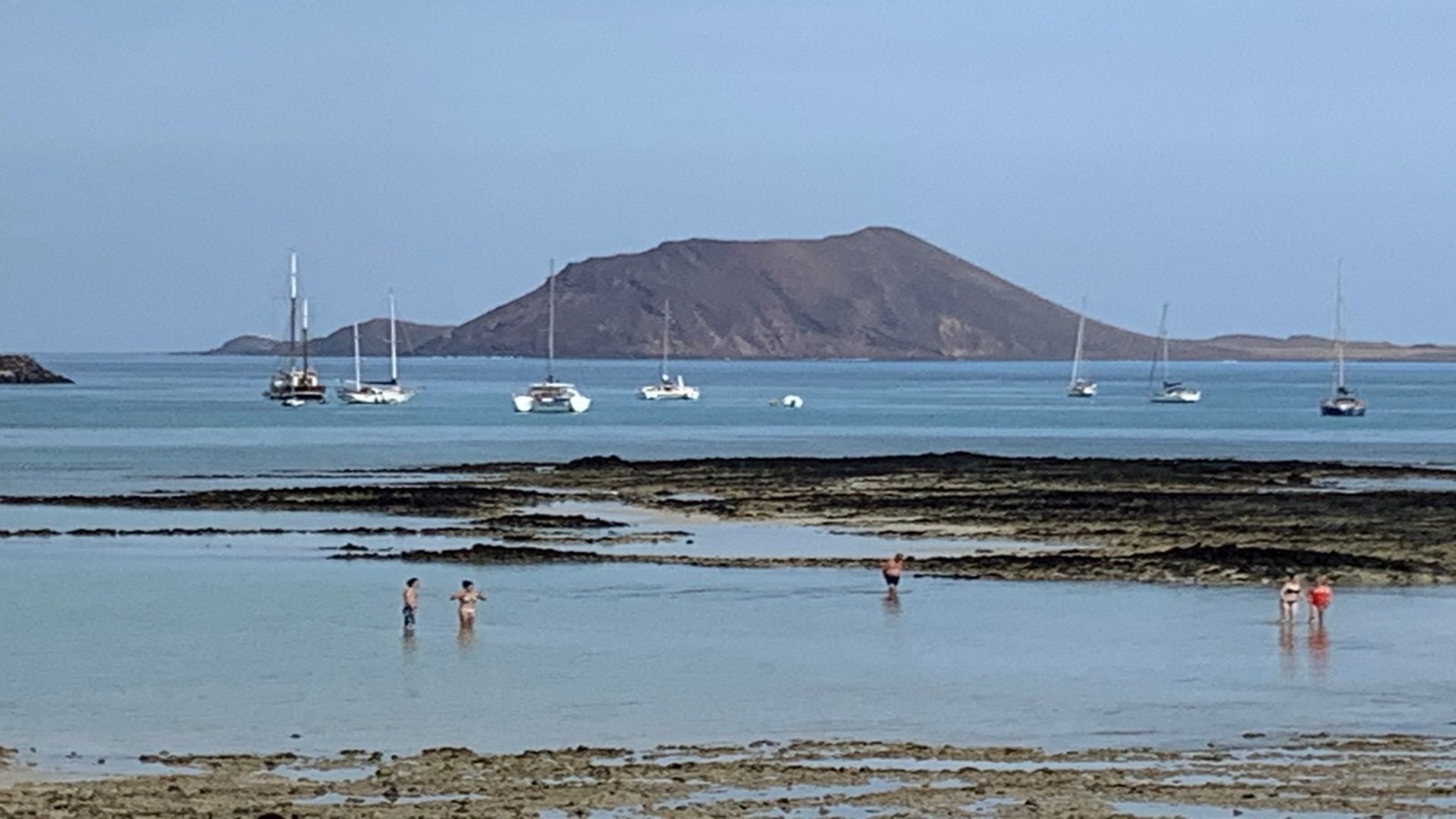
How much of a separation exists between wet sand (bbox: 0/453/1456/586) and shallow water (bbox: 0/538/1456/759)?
1918 millimetres

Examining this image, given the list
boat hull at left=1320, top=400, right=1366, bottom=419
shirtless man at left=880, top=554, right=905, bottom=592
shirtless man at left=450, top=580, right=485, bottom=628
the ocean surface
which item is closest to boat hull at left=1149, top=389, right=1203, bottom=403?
→ boat hull at left=1320, top=400, right=1366, bottom=419

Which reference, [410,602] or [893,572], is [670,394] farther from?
[410,602]

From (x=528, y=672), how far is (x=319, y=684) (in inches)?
91.9

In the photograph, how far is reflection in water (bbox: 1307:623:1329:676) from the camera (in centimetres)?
2689

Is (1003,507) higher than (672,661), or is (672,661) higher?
(1003,507)

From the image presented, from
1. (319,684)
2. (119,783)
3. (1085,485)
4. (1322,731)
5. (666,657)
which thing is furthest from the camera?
(1085,485)

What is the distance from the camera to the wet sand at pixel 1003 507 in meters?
A: 38.5

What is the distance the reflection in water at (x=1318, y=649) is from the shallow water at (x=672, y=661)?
78 mm

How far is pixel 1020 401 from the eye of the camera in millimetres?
170500

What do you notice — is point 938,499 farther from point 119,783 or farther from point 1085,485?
point 119,783

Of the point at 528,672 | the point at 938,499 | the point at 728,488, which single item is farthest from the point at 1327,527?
the point at 528,672

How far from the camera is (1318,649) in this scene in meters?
28.6

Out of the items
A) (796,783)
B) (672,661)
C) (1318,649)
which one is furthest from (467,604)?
(796,783)

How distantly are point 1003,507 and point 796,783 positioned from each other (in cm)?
3345
